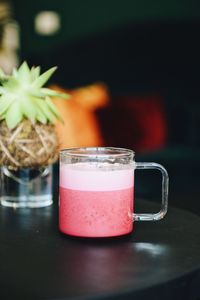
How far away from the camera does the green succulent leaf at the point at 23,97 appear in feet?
4.22

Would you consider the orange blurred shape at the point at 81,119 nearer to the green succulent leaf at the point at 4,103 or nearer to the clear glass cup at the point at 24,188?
the clear glass cup at the point at 24,188

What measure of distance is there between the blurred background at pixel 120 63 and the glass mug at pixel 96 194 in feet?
7.90

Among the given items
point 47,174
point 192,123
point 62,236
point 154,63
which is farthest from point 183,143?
point 62,236

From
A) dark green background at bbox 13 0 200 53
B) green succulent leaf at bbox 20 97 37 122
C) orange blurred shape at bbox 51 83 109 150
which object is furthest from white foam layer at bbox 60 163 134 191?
dark green background at bbox 13 0 200 53

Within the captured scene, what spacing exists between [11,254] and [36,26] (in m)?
3.42

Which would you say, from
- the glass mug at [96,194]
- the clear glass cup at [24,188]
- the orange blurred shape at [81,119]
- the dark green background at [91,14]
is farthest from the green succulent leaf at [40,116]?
the dark green background at [91,14]

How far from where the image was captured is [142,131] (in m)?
3.76

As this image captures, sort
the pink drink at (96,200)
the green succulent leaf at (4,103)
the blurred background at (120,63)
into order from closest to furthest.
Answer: the pink drink at (96,200), the green succulent leaf at (4,103), the blurred background at (120,63)

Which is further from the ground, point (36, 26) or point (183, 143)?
point (36, 26)

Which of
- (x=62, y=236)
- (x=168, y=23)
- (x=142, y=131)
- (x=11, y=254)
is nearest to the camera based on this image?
(x=11, y=254)

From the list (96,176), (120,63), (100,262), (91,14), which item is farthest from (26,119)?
(91,14)

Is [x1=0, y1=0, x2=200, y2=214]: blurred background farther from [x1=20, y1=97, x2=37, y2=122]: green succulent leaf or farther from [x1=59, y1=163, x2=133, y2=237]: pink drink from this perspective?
[x1=59, y1=163, x2=133, y2=237]: pink drink

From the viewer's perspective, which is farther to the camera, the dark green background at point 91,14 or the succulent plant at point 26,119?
the dark green background at point 91,14

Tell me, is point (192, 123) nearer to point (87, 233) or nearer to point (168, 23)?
point (168, 23)
